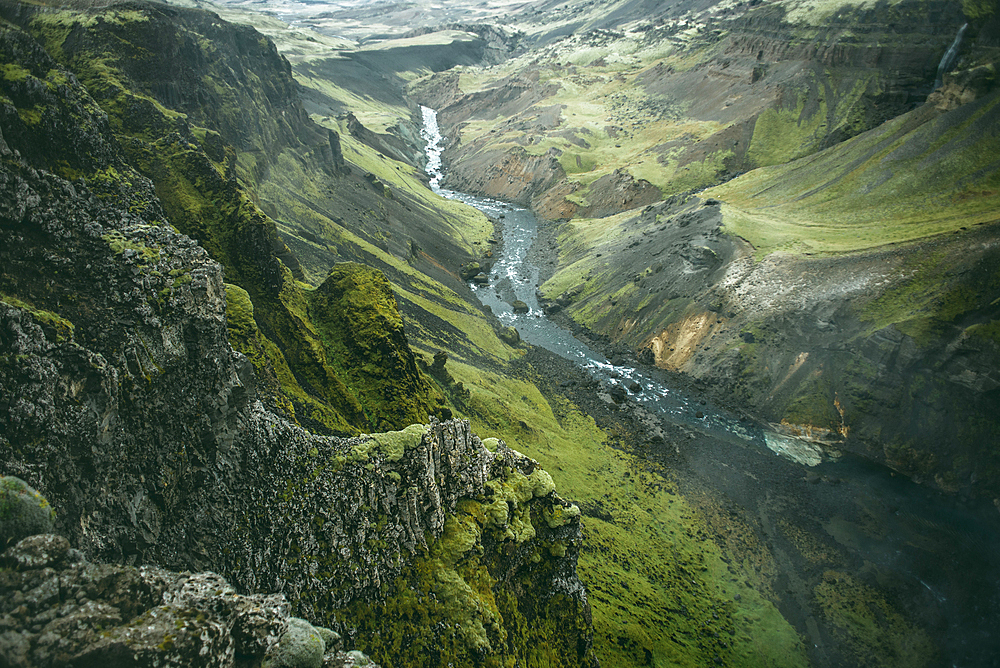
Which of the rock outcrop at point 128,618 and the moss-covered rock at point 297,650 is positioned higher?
the rock outcrop at point 128,618

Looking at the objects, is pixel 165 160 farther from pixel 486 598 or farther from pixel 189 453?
pixel 486 598

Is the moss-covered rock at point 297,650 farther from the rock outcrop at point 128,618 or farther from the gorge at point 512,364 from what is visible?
the gorge at point 512,364

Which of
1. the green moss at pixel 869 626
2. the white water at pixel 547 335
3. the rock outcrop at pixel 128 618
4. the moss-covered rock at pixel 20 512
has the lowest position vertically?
the green moss at pixel 869 626

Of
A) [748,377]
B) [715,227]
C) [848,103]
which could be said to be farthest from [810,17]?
[748,377]

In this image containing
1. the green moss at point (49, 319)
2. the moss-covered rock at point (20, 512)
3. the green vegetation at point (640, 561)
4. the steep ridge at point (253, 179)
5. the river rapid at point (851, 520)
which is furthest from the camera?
the river rapid at point (851, 520)

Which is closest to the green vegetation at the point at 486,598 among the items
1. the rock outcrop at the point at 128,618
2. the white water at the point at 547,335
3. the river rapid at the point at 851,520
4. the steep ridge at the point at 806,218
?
the rock outcrop at the point at 128,618

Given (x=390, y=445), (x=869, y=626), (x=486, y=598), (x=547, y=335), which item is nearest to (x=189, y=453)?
(x=390, y=445)

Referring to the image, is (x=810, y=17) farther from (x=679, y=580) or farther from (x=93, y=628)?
(x=93, y=628)
